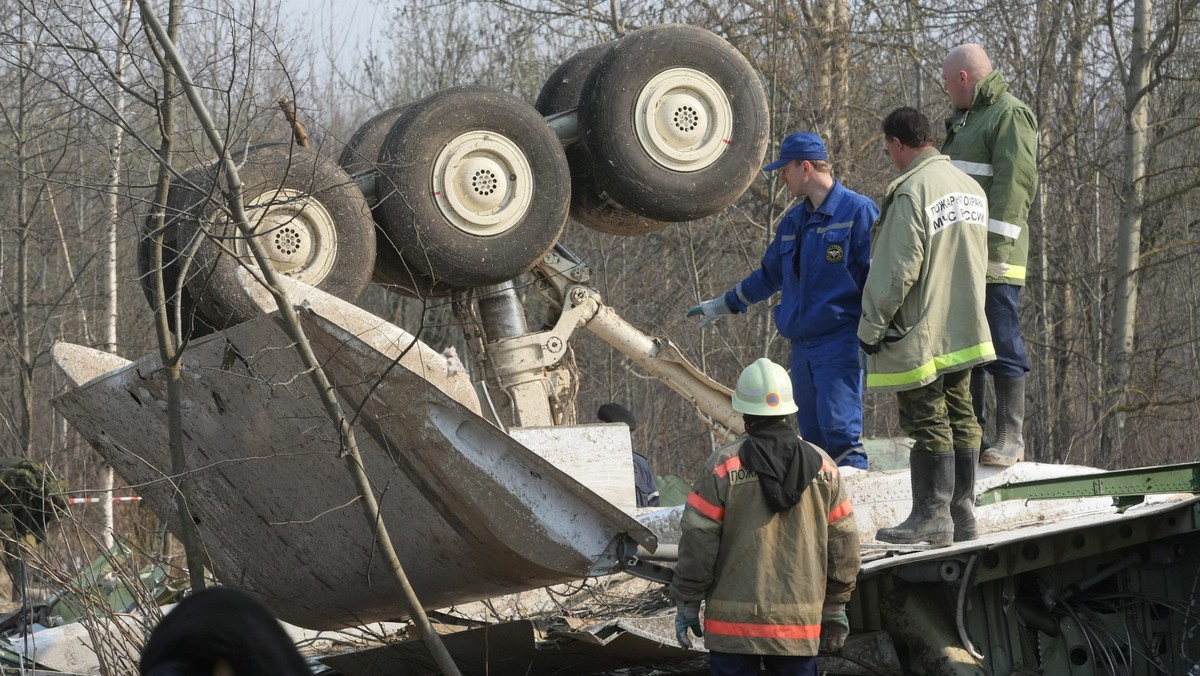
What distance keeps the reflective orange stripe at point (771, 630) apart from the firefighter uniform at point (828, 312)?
1827 mm

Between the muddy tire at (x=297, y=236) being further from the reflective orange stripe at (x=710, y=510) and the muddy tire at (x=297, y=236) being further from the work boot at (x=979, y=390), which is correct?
the work boot at (x=979, y=390)

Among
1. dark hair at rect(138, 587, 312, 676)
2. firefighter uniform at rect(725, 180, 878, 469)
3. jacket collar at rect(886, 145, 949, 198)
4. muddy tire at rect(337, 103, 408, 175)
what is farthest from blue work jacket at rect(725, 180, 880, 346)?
dark hair at rect(138, 587, 312, 676)

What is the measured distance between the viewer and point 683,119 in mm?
6016

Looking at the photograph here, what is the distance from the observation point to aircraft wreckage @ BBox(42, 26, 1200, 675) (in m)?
4.42

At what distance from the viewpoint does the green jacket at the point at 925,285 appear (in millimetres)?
4828

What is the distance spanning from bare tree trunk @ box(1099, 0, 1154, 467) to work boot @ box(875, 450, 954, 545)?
7388mm

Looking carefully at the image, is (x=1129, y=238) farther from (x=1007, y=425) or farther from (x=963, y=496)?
(x=963, y=496)

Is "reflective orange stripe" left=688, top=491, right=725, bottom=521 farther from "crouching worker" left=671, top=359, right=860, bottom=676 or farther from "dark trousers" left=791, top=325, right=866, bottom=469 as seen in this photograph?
"dark trousers" left=791, top=325, right=866, bottom=469

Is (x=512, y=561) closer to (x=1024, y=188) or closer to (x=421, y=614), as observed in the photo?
(x=421, y=614)

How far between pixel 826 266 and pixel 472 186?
5.39 ft

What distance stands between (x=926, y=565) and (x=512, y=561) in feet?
5.01

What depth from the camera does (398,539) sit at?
4832 millimetres

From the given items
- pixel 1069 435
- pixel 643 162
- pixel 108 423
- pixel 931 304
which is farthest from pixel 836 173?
pixel 108 423

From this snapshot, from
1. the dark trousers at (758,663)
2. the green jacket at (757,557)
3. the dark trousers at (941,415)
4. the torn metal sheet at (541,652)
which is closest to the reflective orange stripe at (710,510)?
the green jacket at (757,557)
